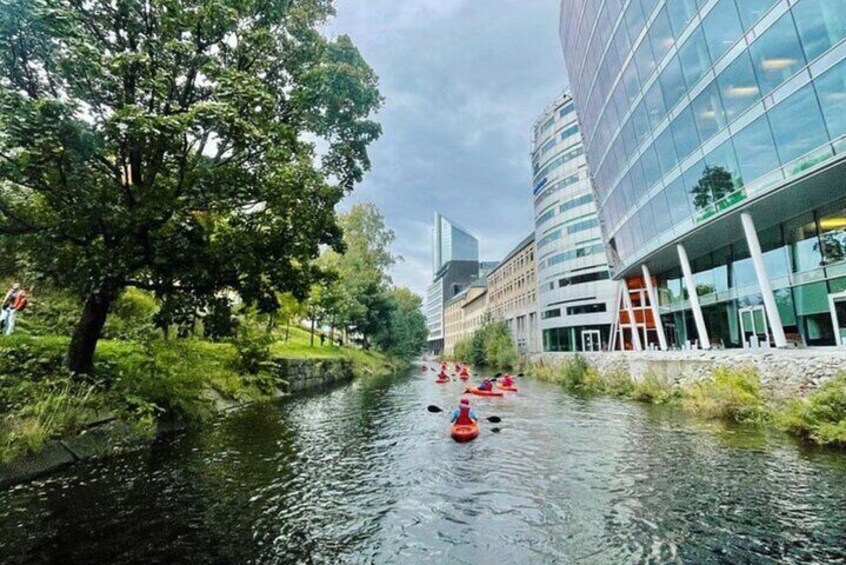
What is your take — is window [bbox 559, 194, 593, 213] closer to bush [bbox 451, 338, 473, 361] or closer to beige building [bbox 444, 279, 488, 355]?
bush [bbox 451, 338, 473, 361]

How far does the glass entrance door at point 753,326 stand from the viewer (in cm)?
2258

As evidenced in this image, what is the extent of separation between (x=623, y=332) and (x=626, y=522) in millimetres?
43704

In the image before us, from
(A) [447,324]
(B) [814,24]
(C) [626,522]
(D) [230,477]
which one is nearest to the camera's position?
(C) [626,522]

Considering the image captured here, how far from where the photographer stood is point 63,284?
412 inches

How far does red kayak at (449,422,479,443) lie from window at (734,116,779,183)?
1494cm

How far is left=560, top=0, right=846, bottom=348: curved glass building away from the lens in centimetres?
1532

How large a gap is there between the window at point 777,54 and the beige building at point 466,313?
70.6 meters

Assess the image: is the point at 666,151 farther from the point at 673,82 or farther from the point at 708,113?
the point at 708,113

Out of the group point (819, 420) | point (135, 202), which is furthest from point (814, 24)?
point (135, 202)

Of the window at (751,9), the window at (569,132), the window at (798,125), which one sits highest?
the window at (569,132)

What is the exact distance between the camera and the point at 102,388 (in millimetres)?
11281

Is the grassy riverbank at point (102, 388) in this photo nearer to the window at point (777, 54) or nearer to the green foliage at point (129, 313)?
the green foliage at point (129, 313)

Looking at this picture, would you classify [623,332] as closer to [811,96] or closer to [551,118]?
[551,118]

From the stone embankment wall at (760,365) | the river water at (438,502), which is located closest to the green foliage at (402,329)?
the stone embankment wall at (760,365)
